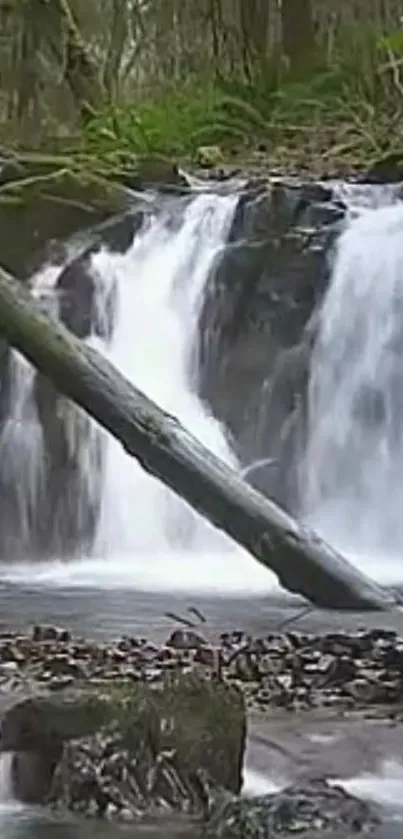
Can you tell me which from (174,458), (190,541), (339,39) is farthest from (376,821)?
(339,39)

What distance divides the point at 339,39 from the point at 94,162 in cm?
341

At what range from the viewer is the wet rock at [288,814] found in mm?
4723

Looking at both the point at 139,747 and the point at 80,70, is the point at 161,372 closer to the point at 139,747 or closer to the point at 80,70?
the point at 80,70

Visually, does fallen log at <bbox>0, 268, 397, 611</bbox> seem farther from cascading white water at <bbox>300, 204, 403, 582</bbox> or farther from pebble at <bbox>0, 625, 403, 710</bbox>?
cascading white water at <bbox>300, 204, 403, 582</bbox>

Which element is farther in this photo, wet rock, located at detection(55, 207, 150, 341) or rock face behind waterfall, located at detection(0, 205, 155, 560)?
wet rock, located at detection(55, 207, 150, 341)

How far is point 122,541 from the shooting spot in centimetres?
1189

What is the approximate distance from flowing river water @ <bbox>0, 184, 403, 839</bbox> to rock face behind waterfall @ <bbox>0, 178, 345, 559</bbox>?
0.06 meters

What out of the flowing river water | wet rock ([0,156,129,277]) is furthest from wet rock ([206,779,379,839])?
wet rock ([0,156,129,277])

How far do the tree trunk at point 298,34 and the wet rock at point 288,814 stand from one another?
12.2m

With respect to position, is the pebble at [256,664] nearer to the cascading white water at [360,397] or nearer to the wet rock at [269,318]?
the cascading white water at [360,397]

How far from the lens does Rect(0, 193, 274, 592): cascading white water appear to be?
37.9 feet

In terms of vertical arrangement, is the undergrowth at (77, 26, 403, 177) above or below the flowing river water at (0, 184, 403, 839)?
A: above

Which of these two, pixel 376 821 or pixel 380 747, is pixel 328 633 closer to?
pixel 380 747

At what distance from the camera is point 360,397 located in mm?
12219
